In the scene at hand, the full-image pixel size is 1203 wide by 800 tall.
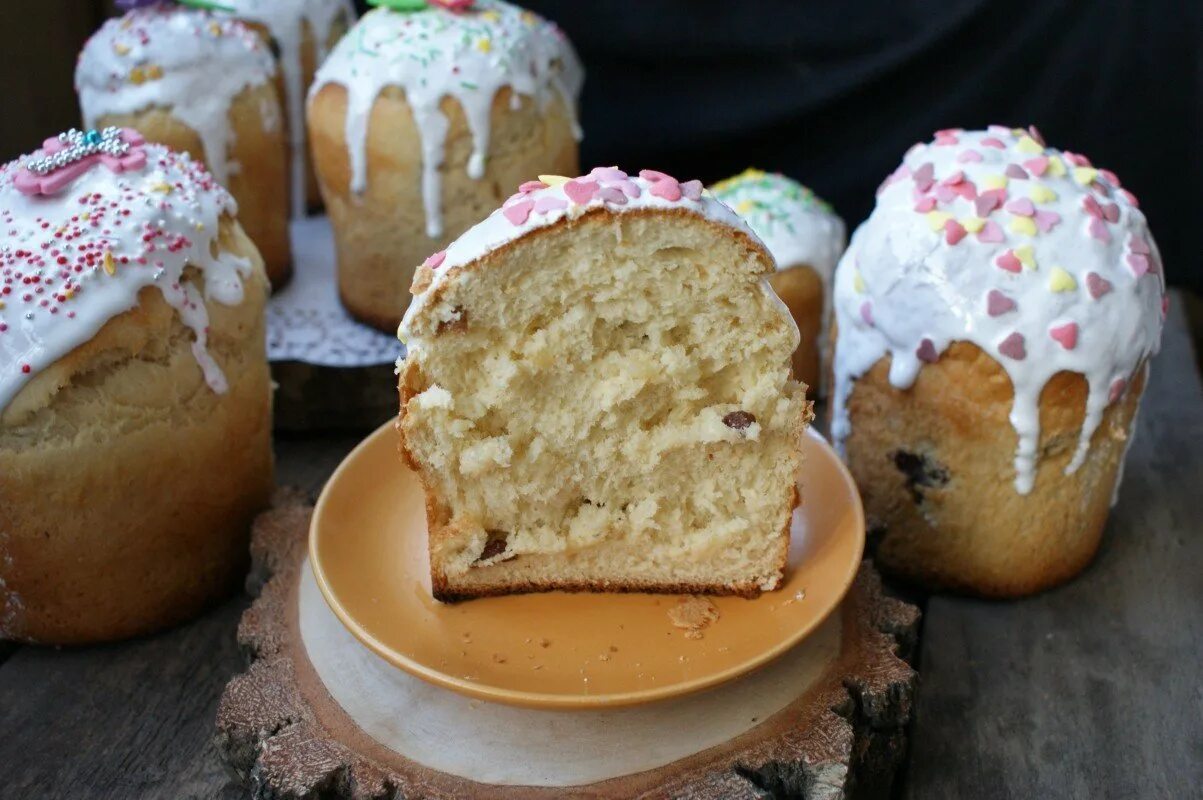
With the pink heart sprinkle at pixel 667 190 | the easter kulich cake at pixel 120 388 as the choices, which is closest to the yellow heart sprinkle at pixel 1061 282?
the pink heart sprinkle at pixel 667 190

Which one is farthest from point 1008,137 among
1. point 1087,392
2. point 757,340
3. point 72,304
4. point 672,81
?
point 72,304

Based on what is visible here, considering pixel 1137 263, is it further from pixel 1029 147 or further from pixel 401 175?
pixel 401 175

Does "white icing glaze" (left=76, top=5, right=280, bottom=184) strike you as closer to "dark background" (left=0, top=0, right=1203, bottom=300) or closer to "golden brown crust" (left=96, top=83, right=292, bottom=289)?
"golden brown crust" (left=96, top=83, right=292, bottom=289)

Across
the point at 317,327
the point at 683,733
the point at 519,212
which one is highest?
the point at 519,212

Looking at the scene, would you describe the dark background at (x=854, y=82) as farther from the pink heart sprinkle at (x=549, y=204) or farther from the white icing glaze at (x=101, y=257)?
the pink heart sprinkle at (x=549, y=204)

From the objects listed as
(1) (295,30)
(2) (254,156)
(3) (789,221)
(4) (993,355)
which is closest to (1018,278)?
(4) (993,355)

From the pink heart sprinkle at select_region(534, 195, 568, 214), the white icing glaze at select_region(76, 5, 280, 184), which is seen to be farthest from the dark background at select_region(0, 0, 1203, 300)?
the pink heart sprinkle at select_region(534, 195, 568, 214)
